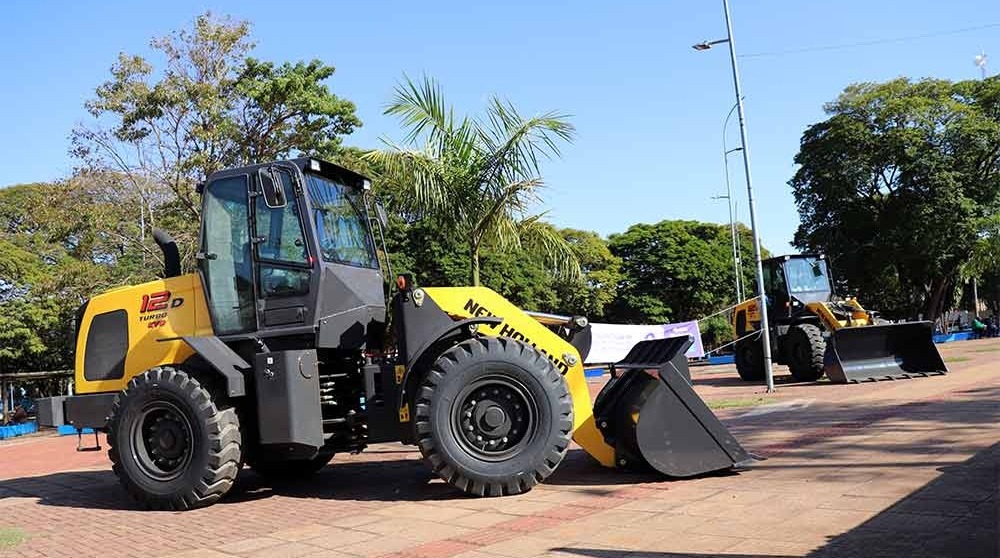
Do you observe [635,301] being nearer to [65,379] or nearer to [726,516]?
[65,379]

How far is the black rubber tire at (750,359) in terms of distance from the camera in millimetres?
19953

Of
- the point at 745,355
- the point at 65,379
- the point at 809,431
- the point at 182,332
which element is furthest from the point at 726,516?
the point at 65,379

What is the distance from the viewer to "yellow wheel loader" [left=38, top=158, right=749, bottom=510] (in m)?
6.88

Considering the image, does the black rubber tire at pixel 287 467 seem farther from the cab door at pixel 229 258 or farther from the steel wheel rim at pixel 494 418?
the steel wheel rim at pixel 494 418

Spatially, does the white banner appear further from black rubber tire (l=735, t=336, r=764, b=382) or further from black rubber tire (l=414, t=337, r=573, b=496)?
black rubber tire (l=414, t=337, r=573, b=496)

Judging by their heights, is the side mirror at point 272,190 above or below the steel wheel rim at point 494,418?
above

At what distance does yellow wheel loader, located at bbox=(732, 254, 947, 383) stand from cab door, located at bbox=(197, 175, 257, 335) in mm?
12391

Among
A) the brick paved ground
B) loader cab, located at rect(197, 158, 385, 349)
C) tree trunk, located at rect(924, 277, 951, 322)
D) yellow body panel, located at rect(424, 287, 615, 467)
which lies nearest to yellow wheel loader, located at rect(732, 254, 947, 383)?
the brick paved ground

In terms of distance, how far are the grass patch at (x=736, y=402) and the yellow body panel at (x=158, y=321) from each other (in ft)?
29.2

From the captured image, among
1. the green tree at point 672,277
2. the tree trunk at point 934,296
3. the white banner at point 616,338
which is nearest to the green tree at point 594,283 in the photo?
the green tree at point 672,277

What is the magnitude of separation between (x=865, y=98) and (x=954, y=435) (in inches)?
1512

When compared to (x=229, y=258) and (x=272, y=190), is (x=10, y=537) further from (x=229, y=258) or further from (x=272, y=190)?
(x=272, y=190)

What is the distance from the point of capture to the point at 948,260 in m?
39.5

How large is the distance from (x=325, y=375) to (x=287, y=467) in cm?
187
